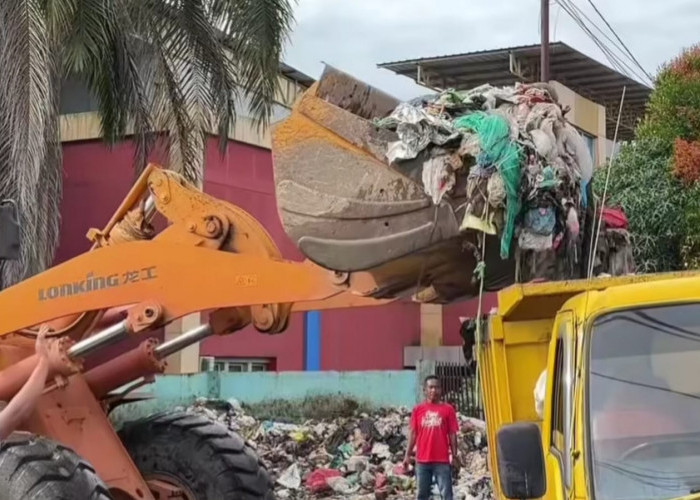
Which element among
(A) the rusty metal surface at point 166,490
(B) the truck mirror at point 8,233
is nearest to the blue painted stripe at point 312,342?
(A) the rusty metal surface at point 166,490

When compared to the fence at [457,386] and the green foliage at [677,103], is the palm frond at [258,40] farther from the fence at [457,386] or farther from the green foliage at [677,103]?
the fence at [457,386]

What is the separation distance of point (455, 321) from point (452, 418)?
20.1 metres

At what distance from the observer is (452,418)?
12.9 metres

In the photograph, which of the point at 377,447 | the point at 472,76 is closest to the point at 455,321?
the point at 472,76

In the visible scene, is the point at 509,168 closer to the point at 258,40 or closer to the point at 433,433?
the point at 433,433

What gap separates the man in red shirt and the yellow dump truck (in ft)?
21.2

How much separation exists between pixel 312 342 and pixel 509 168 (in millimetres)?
22661

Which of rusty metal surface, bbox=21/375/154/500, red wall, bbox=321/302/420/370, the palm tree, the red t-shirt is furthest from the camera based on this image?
red wall, bbox=321/302/420/370

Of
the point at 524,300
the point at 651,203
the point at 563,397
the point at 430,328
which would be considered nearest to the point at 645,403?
the point at 563,397

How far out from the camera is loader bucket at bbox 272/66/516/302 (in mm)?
5953

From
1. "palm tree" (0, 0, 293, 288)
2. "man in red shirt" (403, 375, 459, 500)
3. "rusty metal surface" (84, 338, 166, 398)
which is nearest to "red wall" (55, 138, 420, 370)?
"palm tree" (0, 0, 293, 288)

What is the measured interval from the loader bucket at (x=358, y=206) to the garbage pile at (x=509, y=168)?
0.09 meters

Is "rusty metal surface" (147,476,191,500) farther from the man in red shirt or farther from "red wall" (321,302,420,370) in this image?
"red wall" (321,302,420,370)

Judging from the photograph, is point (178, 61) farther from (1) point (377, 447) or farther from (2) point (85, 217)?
(2) point (85, 217)
